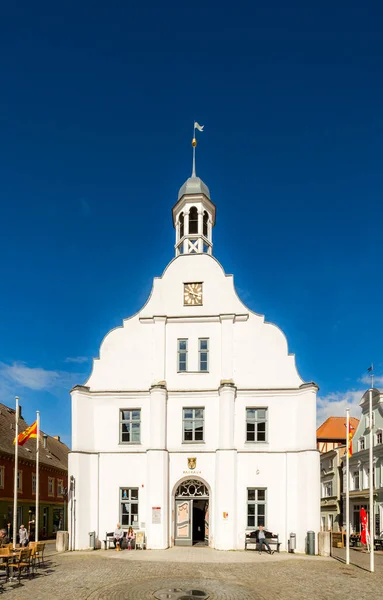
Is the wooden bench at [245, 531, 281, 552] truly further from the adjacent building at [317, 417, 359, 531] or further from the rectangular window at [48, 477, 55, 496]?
the rectangular window at [48, 477, 55, 496]

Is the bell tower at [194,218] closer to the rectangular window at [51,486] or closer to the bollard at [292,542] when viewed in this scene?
the bollard at [292,542]

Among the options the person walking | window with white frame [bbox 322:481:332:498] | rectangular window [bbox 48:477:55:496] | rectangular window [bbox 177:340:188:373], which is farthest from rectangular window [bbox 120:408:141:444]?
window with white frame [bbox 322:481:332:498]

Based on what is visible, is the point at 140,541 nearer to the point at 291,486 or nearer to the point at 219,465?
the point at 219,465

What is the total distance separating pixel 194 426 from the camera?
2802cm

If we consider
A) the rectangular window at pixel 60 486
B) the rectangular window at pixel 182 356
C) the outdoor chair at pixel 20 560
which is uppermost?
the rectangular window at pixel 182 356

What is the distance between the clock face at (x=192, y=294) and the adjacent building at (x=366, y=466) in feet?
56.7

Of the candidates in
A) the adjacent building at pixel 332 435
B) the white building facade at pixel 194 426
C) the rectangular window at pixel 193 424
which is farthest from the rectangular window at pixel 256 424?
the adjacent building at pixel 332 435

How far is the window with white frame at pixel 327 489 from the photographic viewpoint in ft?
167

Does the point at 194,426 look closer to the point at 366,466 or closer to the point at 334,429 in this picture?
the point at 366,466

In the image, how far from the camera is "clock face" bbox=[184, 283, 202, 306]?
97.7 ft

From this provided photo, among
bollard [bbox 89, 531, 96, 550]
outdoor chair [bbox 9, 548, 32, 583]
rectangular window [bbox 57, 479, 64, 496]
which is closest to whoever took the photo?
outdoor chair [bbox 9, 548, 32, 583]

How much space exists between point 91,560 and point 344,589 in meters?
11.0

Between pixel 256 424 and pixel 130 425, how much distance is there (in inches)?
270

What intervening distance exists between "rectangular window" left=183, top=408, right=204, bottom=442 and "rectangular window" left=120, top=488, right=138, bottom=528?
12.9 ft
